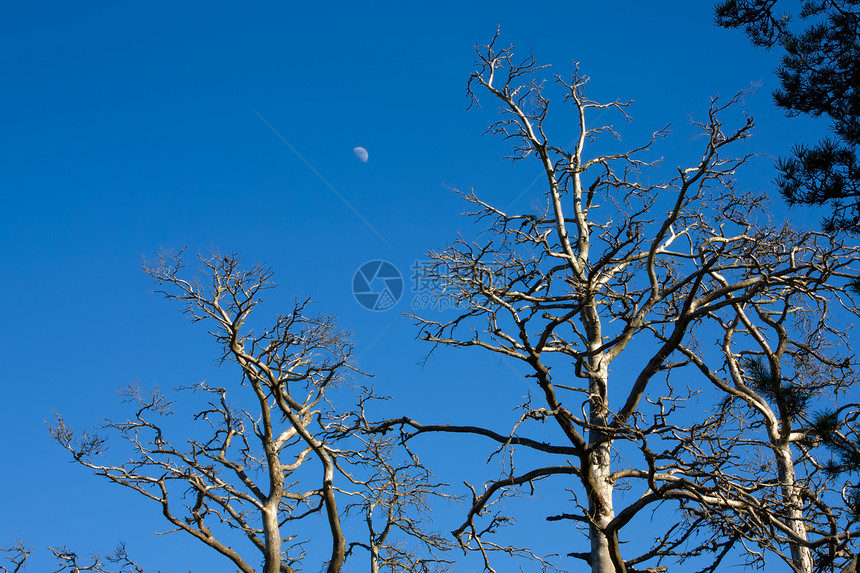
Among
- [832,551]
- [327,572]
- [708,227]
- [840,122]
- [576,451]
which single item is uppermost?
[708,227]

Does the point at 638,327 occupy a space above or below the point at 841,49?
below

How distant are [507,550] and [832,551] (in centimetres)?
361

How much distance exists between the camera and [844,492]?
24.1 feet

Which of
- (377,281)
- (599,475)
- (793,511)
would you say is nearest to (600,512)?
(599,475)

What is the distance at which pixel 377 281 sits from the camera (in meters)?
16.4

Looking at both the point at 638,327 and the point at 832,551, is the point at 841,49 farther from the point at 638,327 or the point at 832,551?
the point at 832,551

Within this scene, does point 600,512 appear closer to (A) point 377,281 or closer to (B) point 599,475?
(B) point 599,475

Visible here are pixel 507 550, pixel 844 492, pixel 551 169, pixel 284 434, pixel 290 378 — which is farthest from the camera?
pixel 284 434

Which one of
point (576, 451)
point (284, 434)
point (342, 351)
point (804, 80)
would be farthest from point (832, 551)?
point (284, 434)

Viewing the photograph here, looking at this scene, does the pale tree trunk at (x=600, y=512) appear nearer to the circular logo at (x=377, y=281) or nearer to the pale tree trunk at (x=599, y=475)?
the pale tree trunk at (x=599, y=475)

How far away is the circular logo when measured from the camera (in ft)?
52.2

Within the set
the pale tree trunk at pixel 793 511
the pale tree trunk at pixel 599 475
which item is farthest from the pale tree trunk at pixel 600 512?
the pale tree trunk at pixel 793 511

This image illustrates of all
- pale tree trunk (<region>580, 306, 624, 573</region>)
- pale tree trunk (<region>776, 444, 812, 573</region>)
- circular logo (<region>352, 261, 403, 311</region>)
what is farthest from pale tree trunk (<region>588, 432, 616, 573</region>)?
circular logo (<region>352, 261, 403, 311</region>)

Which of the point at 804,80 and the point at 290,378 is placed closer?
the point at 804,80
